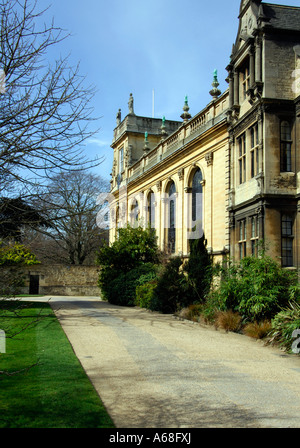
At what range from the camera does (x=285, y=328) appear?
10.6m

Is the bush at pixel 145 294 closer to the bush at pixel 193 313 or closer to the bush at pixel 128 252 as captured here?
the bush at pixel 193 313

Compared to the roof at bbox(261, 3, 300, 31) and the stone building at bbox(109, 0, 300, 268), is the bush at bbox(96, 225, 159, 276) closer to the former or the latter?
the stone building at bbox(109, 0, 300, 268)

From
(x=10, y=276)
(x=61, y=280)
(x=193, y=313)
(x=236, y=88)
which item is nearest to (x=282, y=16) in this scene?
(x=236, y=88)

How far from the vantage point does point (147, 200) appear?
3478 cm

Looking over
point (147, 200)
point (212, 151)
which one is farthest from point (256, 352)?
point (147, 200)

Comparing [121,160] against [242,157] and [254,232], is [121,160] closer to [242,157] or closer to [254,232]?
[242,157]

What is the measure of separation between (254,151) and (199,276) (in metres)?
5.46

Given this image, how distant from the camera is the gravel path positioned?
5.56 meters

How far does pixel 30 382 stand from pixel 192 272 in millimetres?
11505

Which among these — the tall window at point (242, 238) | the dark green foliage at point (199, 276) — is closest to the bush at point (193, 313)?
the dark green foliage at point (199, 276)

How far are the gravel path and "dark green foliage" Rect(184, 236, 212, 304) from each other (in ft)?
14.4

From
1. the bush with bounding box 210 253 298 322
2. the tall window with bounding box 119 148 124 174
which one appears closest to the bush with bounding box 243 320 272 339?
the bush with bounding box 210 253 298 322

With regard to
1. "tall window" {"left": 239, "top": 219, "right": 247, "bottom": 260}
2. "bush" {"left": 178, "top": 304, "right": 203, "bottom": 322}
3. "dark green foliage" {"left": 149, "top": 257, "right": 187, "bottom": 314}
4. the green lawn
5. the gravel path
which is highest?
"tall window" {"left": 239, "top": 219, "right": 247, "bottom": 260}
